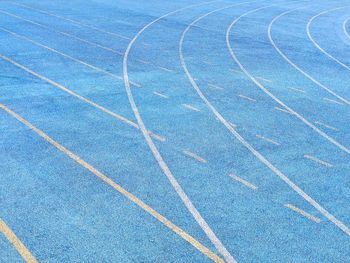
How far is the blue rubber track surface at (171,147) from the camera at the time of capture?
7668 mm

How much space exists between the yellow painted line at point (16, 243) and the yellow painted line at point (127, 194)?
217 cm

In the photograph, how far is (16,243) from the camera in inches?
286

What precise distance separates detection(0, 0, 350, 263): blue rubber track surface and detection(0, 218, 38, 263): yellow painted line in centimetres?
7

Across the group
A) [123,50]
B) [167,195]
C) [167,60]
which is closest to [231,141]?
[167,195]

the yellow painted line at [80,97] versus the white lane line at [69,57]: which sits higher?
the white lane line at [69,57]

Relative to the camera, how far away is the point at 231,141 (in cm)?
1120

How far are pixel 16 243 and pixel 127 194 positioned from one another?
229 cm

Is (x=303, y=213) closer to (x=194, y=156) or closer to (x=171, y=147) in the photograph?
(x=194, y=156)

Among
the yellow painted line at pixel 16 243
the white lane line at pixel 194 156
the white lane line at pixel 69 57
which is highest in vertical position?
the white lane line at pixel 69 57

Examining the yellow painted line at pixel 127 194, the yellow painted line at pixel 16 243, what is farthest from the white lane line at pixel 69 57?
the yellow painted line at pixel 16 243

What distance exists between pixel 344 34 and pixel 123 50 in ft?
42.9

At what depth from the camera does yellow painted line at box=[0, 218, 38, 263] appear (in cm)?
695

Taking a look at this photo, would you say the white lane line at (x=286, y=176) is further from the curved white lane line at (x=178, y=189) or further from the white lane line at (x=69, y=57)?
the white lane line at (x=69, y=57)

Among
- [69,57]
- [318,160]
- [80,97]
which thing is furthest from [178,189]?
[69,57]
